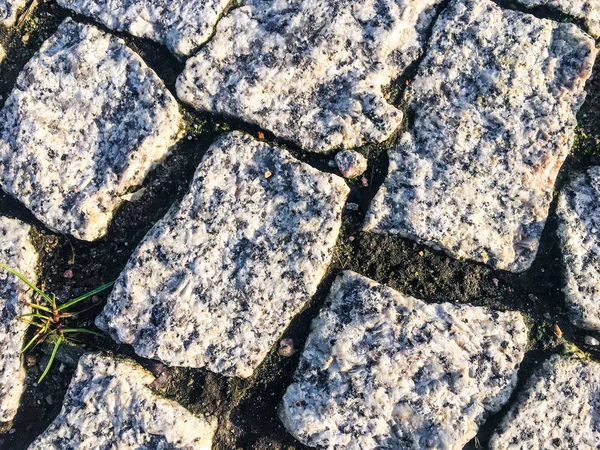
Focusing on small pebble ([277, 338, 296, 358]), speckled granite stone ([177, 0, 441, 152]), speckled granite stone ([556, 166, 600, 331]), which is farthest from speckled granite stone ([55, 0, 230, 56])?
speckled granite stone ([556, 166, 600, 331])

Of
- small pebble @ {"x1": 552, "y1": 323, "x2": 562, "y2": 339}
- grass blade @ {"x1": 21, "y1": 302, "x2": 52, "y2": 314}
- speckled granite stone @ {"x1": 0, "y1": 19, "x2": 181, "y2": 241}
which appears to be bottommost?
grass blade @ {"x1": 21, "y1": 302, "x2": 52, "y2": 314}

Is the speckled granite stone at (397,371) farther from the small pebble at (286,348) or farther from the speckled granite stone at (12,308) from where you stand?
the speckled granite stone at (12,308)

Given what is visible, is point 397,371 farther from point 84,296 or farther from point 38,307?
point 38,307

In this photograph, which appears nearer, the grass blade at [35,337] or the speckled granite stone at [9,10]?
the grass blade at [35,337]

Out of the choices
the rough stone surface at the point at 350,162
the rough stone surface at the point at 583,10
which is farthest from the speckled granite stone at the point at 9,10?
the rough stone surface at the point at 583,10

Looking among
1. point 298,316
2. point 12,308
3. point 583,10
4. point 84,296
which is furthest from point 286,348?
point 583,10

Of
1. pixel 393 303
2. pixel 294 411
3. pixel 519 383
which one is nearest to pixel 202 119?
pixel 393 303

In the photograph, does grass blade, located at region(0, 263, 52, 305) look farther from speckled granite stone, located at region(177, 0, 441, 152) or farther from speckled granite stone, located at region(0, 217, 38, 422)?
speckled granite stone, located at region(177, 0, 441, 152)
